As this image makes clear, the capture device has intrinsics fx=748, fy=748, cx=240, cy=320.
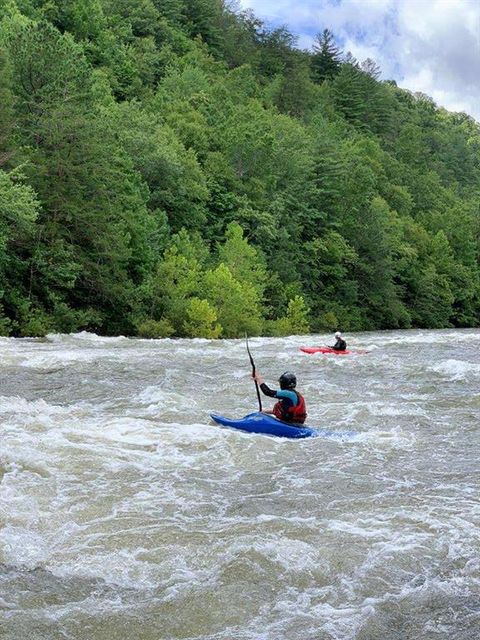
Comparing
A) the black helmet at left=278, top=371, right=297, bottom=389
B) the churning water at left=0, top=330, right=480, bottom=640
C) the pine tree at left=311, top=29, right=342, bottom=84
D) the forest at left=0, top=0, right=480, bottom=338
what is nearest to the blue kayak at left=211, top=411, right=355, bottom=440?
the churning water at left=0, top=330, right=480, bottom=640

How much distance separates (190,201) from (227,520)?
31.7 meters

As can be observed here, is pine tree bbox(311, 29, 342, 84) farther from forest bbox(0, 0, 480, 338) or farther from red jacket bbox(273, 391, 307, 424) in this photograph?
red jacket bbox(273, 391, 307, 424)

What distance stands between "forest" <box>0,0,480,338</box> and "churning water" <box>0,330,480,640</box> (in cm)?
1262

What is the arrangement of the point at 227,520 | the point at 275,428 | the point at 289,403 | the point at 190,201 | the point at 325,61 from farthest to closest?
the point at 325,61
the point at 190,201
the point at 289,403
the point at 275,428
the point at 227,520

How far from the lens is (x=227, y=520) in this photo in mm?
7824

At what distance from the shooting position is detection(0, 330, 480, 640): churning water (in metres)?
5.72

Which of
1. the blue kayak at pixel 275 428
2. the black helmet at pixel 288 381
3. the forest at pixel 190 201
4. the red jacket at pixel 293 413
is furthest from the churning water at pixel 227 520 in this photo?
the forest at pixel 190 201

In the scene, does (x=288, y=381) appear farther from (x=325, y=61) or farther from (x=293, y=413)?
(x=325, y=61)

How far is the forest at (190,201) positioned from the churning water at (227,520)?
12.6 metres

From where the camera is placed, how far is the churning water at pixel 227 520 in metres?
5.72

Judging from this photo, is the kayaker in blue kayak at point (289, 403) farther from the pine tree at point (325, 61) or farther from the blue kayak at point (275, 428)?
the pine tree at point (325, 61)

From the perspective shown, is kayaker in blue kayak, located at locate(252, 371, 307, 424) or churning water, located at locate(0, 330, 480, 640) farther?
kayaker in blue kayak, located at locate(252, 371, 307, 424)

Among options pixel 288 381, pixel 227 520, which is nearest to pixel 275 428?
pixel 288 381

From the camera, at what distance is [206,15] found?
88.8 m
